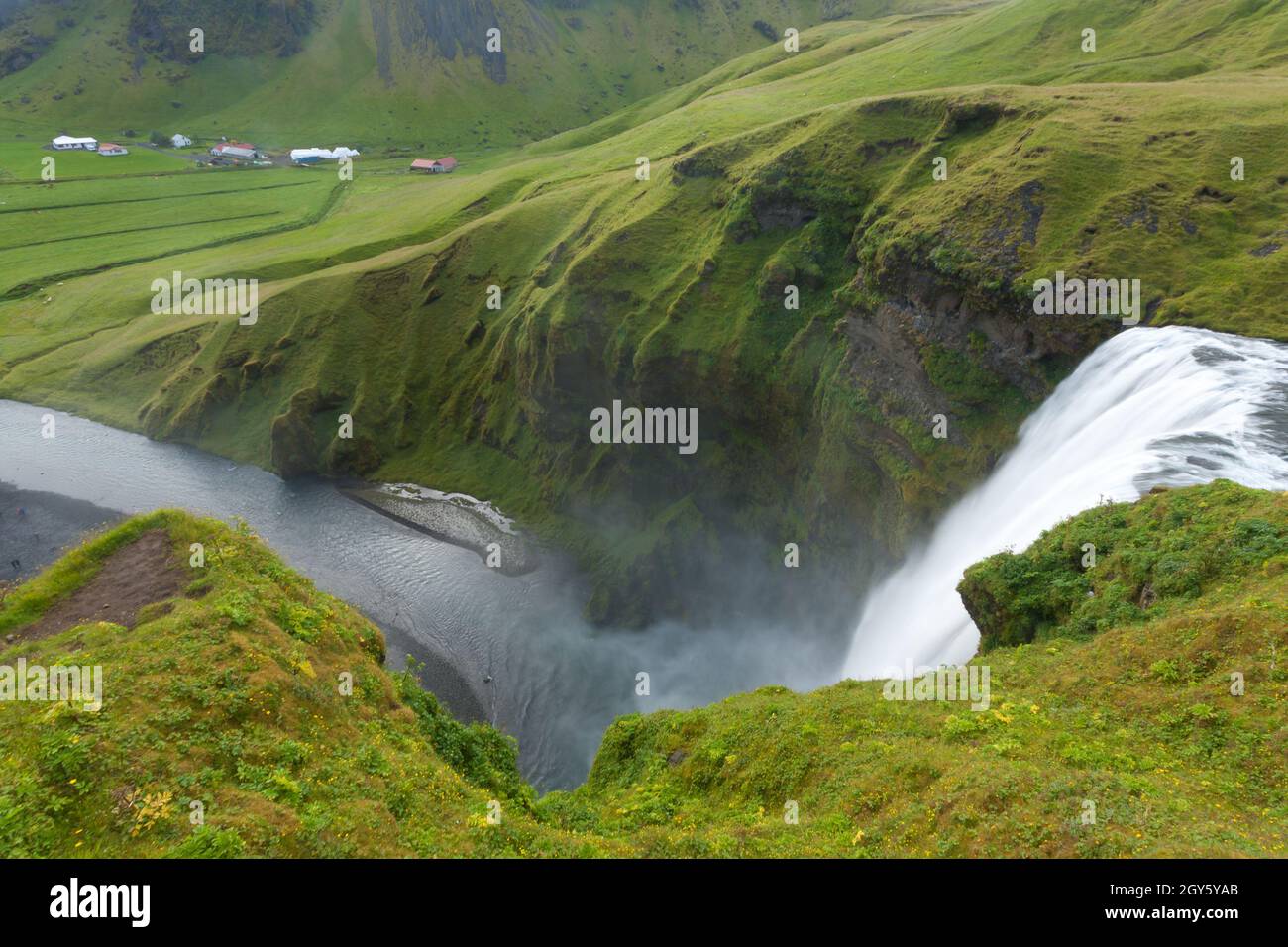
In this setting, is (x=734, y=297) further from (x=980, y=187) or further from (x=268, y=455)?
(x=268, y=455)

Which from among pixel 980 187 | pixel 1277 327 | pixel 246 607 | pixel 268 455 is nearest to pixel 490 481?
pixel 268 455

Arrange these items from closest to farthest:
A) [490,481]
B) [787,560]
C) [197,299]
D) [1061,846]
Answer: [1061,846], [787,560], [490,481], [197,299]

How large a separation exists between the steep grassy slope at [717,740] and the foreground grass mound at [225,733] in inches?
2.6

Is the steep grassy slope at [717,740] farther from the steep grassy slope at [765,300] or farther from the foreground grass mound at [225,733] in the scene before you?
the steep grassy slope at [765,300]

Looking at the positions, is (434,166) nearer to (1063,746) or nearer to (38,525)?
(38,525)

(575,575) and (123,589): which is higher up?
(123,589)

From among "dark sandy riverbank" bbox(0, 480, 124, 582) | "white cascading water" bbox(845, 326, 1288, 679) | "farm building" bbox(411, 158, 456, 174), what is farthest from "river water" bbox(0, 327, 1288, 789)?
"farm building" bbox(411, 158, 456, 174)

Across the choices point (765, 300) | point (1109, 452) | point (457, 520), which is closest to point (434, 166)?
point (457, 520)

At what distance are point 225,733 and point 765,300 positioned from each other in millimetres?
55489

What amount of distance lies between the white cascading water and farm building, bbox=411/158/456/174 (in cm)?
18654

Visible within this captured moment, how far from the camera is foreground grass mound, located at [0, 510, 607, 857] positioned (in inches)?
591

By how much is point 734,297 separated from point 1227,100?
37.3 m

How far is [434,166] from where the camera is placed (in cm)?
19425

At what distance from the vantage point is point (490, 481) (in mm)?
86500
